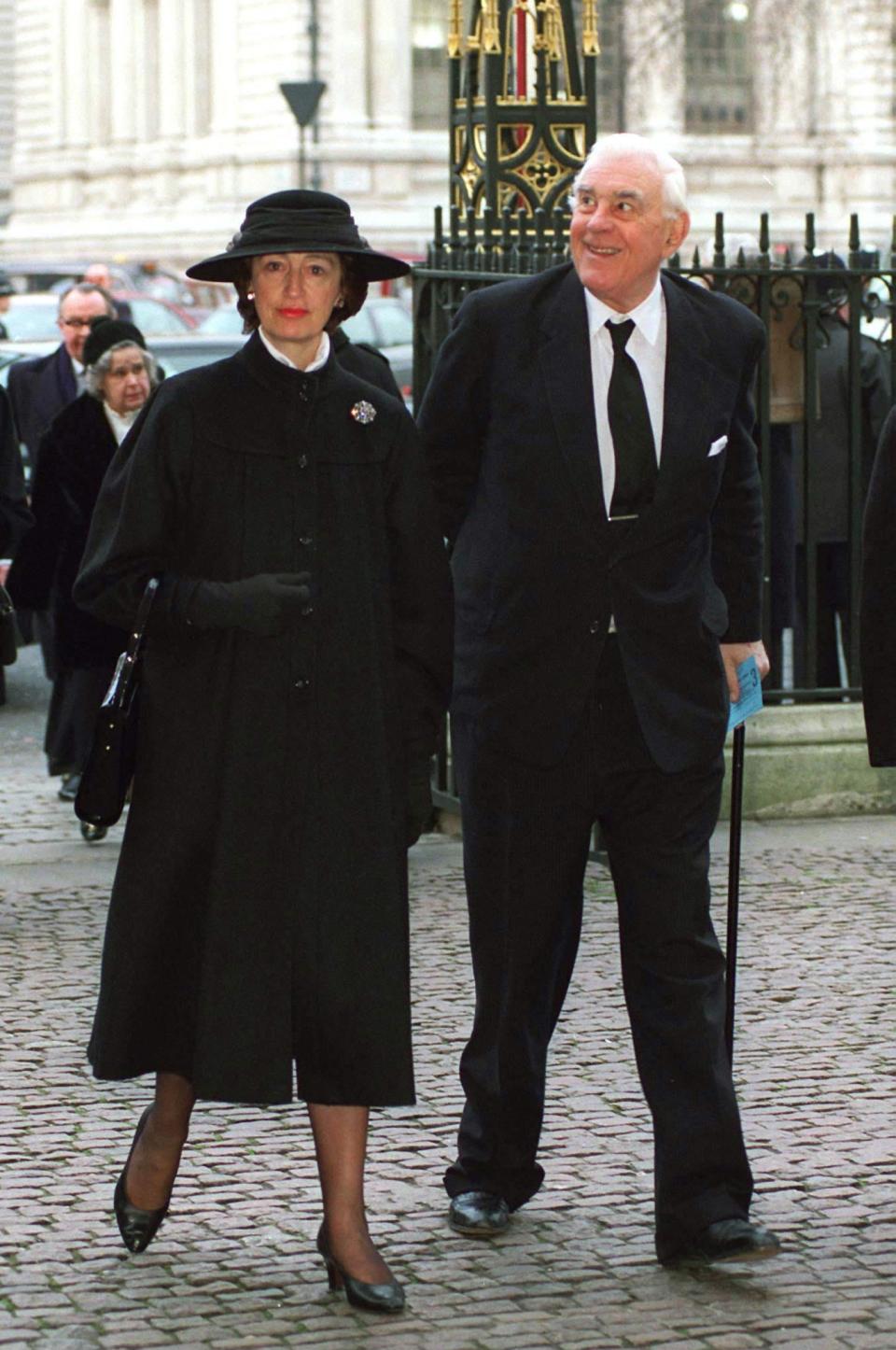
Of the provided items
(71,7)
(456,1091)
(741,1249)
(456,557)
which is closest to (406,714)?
(456,557)

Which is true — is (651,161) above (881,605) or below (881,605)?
above

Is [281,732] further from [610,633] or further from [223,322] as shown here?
[223,322]

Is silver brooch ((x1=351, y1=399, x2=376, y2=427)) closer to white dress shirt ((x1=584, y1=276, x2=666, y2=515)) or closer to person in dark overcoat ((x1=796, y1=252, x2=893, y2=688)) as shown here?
white dress shirt ((x1=584, y1=276, x2=666, y2=515))

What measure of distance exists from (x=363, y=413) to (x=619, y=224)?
0.55 meters

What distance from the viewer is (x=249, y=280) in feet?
A: 15.7

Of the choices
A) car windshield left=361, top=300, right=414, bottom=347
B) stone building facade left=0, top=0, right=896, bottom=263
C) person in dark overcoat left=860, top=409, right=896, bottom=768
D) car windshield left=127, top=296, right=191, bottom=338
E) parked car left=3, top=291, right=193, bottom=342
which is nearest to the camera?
person in dark overcoat left=860, top=409, right=896, bottom=768

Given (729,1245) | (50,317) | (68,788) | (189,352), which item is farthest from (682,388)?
(50,317)

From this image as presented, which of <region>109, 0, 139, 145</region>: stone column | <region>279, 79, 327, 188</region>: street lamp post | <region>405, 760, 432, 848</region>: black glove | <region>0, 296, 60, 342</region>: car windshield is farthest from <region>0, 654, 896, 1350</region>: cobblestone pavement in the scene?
<region>109, 0, 139, 145</region>: stone column

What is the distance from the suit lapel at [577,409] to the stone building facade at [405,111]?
47445 mm

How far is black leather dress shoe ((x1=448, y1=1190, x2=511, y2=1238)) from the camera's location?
5.05 metres

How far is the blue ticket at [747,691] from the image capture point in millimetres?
5246

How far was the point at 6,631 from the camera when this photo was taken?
7.73m

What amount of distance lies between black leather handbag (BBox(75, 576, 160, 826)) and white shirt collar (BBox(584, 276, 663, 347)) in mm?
907

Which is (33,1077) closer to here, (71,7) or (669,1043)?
(669,1043)
